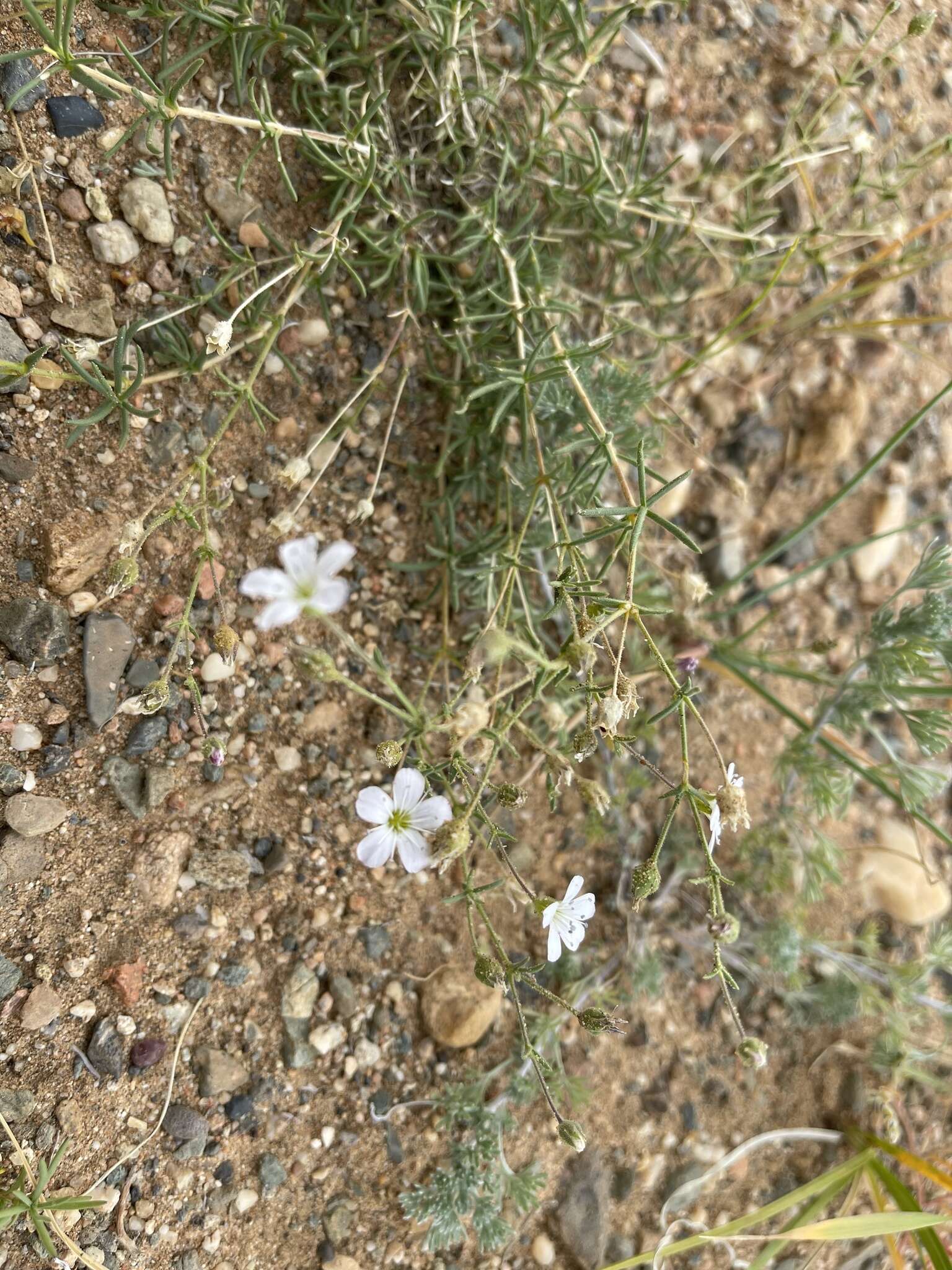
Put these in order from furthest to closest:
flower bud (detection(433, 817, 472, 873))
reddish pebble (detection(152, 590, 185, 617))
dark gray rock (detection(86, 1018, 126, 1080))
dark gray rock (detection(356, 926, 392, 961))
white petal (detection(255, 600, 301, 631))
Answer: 1. dark gray rock (detection(356, 926, 392, 961))
2. reddish pebble (detection(152, 590, 185, 617))
3. dark gray rock (detection(86, 1018, 126, 1080))
4. flower bud (detection(433, 817, 472, 873))
5. white petal (detection(255, 600, 301, 631))

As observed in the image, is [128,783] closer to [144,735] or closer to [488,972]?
[144,735]

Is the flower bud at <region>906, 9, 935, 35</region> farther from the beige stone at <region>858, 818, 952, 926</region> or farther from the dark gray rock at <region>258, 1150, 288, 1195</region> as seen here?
the dark gray rock at <region>258, 1150, 288, 1195</region>

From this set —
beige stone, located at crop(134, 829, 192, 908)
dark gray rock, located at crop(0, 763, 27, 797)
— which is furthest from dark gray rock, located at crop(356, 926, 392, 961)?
dark gray rock, located at crop(0, 763, 27, 797)

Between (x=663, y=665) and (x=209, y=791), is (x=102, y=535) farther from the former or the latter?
(x=663, y=665)

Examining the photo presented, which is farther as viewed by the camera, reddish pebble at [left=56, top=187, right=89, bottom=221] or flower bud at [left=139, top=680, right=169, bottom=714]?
reddish pebble at [left=56, top=187, right=89, bottom=221]

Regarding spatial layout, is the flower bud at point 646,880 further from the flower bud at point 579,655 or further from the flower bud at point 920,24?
the flower bud at point 920,24

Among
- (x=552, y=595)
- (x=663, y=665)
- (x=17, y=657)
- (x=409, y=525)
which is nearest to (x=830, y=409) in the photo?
(x=552, y=595)
